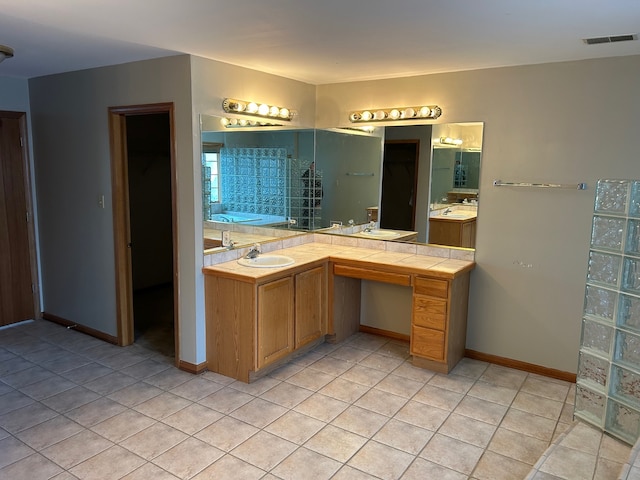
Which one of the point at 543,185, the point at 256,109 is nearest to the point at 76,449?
the point at 256,109

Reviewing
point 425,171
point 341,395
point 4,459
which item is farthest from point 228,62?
point 4,459

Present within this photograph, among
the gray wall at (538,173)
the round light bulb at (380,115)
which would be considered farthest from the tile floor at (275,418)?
the round light bulb at (380,115)

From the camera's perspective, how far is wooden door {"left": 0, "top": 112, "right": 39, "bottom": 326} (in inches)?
171

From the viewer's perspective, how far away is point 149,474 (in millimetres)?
2395

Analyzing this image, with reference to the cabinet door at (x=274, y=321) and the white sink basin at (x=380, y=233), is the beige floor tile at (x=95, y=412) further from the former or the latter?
the white sink basin at (x=380, y=233)

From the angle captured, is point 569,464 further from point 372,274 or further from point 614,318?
point 372,274

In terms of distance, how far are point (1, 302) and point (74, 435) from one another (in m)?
2.31

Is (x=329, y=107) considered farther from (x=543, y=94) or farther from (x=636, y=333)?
(x=636, y=333)

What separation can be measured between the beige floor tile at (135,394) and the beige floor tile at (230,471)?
0.91 m

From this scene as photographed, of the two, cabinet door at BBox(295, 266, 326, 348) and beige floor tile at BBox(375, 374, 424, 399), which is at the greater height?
cabinet door at BBox(295, 266, 326, 348)

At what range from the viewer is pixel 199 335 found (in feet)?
11.6

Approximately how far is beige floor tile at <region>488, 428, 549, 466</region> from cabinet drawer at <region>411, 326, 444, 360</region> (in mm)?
801

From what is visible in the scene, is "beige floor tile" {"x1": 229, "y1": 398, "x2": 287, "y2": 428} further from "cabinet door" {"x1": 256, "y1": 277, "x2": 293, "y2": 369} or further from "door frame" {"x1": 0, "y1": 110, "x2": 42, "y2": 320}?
"door frame" {"x1": 0, "y1": 110, "x2": 42, "y2": 320}

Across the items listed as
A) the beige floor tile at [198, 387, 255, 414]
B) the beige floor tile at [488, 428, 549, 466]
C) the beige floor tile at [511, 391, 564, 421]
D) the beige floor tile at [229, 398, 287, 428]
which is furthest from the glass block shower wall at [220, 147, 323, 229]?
the beige floor tile at [488, 428, 549, 466]
